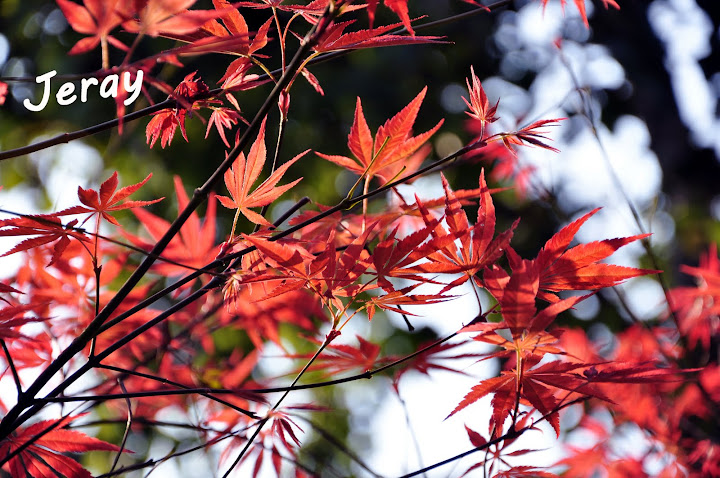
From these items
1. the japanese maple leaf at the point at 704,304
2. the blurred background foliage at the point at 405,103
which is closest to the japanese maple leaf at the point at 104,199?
the japanese maple leaf at the point at 704,304

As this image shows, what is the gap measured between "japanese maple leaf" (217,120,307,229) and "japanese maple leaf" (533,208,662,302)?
0.21 meters

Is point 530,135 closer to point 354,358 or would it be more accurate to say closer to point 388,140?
point 388,140

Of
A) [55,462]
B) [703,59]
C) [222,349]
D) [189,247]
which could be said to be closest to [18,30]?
[222,349]

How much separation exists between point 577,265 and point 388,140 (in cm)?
18

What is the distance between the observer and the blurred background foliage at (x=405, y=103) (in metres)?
2.33

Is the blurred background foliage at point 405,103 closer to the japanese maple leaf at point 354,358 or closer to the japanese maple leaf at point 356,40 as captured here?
the japanese maple leaf at point 354,358

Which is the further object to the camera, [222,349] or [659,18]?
[222,349]

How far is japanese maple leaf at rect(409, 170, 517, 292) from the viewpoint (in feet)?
1.48

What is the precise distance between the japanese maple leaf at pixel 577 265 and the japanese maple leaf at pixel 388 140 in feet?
0.42

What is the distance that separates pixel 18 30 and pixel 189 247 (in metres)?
2.53

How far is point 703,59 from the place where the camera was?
93.8 inches

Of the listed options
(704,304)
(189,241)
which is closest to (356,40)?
(189,241)

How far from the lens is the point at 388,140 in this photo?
473 mm

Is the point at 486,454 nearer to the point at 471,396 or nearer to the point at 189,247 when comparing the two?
the point at 471,396
